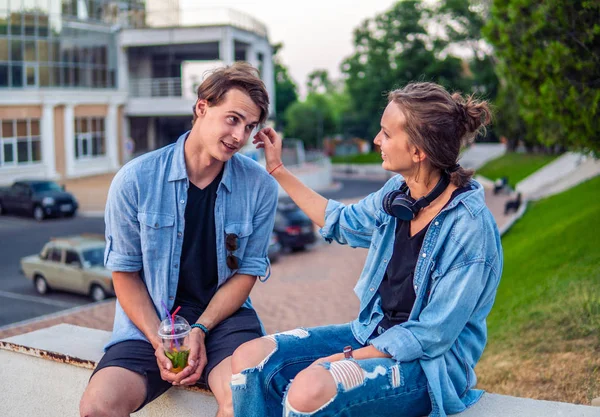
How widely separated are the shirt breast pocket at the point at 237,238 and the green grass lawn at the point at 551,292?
3.41 metres

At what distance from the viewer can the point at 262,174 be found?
13.0 ft

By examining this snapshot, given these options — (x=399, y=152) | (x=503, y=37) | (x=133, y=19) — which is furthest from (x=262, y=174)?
(x=133, y=19)

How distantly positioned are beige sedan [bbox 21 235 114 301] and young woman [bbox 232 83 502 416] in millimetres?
12039

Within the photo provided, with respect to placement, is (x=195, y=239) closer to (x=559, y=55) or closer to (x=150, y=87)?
(x=559, y=55)

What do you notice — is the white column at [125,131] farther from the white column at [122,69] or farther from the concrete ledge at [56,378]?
the concrete ledge at [56,378]

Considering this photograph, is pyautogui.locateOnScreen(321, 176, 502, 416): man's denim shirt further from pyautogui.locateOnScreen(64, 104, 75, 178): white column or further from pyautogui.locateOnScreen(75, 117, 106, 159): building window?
pyautogui.locateOnScreen(75, 117, 106, 159): building window

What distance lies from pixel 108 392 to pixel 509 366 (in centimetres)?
432

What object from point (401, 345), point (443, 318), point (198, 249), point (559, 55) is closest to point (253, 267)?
point (198, 249)

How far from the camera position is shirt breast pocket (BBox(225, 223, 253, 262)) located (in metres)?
3.76

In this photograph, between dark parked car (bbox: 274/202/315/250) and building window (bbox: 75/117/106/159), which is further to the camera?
building window (bbox: 75/117/106/159)

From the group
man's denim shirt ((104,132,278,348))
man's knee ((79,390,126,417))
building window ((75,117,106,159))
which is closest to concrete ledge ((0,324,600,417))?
man's denim shirt ((104,132,278,348))

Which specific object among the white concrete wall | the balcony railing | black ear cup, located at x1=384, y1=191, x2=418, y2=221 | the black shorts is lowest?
the white concrete wall

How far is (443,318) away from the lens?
296cm

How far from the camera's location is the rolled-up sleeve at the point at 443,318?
2.97 metres
